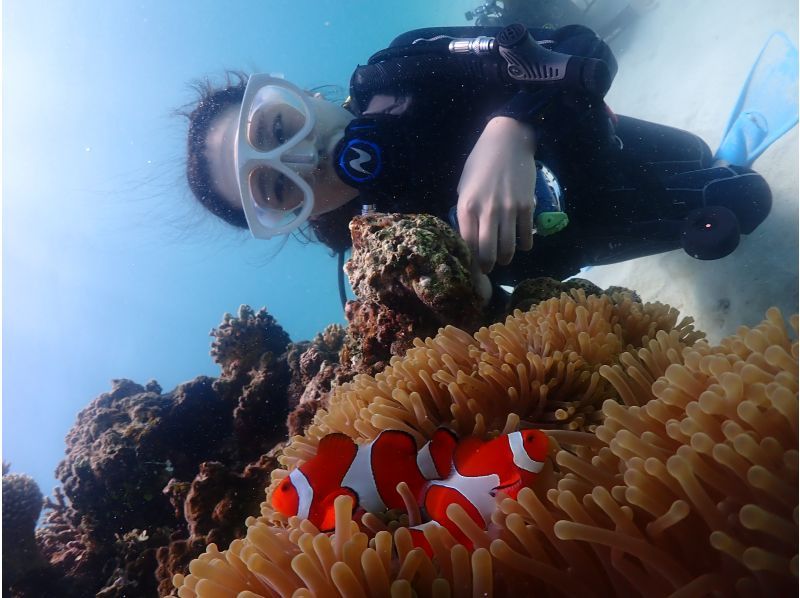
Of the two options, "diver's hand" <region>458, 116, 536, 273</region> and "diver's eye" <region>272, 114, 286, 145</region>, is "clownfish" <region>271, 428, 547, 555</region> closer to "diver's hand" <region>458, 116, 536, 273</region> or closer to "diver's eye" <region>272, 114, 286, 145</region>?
"diver's hand" <region>458, 116, 536, 273</region>

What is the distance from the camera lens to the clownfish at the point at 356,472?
99 cm

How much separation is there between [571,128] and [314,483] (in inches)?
72.8

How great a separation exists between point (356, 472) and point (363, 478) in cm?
2

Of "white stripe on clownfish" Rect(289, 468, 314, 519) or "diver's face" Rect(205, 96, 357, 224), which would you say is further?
"diver's face" Rect(205, 96, 357, 224)

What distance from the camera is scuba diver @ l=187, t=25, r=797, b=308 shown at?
1841 mm

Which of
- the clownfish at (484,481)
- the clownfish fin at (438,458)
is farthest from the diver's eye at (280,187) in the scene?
the clownfish at (484,481)

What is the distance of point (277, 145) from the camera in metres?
2.57

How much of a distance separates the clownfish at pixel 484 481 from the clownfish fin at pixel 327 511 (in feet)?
0.57

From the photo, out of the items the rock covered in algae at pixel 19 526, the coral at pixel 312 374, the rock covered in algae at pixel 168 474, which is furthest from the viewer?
the rock covered in algae at pixel 19 526

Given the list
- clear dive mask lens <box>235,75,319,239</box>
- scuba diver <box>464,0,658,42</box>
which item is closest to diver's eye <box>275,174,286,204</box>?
clear dive mask lens <box>235,75,319,239</box>

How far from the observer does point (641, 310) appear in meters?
1.72

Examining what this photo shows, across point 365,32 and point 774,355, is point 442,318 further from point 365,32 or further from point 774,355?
point 365,32

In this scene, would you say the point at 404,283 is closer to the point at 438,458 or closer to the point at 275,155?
the point at 438,458

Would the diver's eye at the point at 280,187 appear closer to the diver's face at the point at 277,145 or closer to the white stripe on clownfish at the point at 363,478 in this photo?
the diver's face at the point at 277,145
